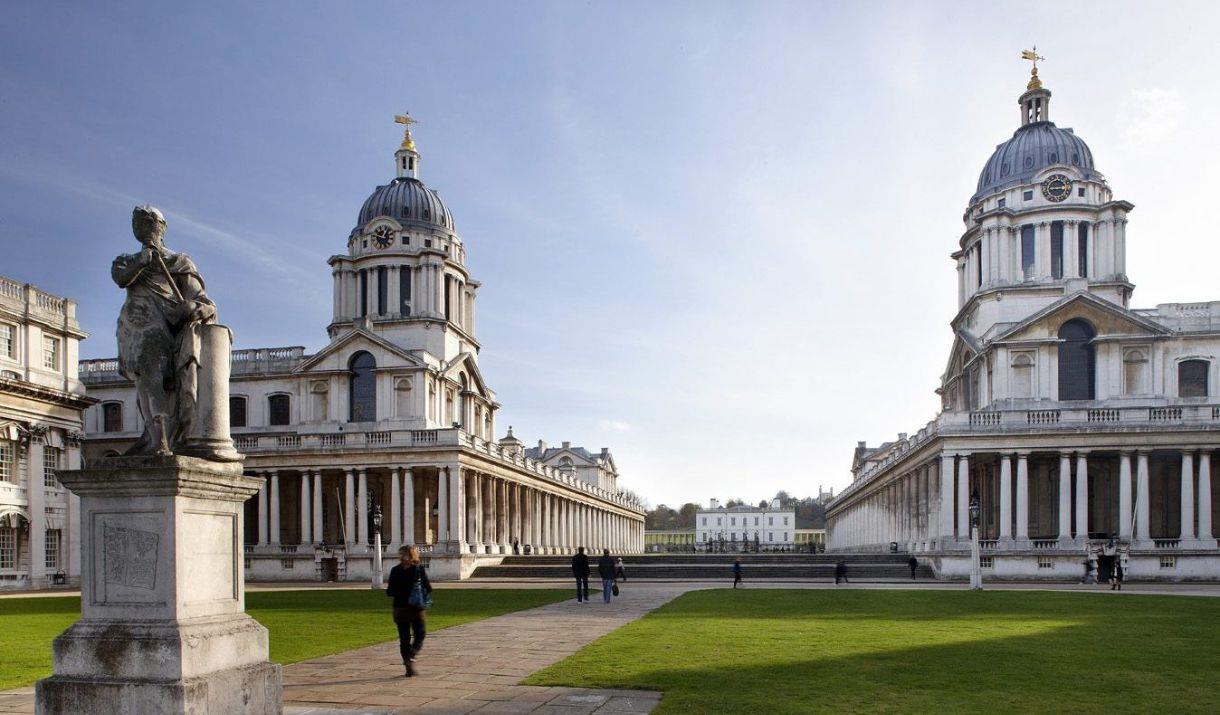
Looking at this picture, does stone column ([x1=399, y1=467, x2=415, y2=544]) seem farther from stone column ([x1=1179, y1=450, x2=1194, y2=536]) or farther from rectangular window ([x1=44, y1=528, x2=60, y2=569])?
stone column ([x1=1179, y1=450, x2=1194, y2=536])

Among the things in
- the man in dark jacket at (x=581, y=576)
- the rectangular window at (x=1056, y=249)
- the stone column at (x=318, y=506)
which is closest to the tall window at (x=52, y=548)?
the stone column at (x=318, y=506)

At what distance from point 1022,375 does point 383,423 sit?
3918 cm

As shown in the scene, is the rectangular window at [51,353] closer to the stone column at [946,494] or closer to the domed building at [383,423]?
the domed building at [383,423]

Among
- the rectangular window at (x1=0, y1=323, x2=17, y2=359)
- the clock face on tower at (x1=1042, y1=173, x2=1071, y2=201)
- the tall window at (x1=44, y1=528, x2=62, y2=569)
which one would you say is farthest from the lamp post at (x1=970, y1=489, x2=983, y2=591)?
the rectangular window at (x1=0, y1=323, x2=17, y2=359)

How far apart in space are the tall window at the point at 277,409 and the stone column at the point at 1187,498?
53.8 m

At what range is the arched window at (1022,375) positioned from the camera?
55844 millimetres

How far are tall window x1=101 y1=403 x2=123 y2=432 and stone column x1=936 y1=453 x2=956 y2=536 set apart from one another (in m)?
53.6

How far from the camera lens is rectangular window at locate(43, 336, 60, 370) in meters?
48.2

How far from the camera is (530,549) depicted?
6862cm

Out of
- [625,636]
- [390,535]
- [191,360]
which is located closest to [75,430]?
[390,535]

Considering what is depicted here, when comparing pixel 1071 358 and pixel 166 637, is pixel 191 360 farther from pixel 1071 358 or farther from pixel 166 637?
pixel 1071 358

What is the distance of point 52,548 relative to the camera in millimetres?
48094

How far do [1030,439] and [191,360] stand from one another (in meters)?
49.2

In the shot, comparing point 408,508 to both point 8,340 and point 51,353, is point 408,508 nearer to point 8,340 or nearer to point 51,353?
point 51,353
